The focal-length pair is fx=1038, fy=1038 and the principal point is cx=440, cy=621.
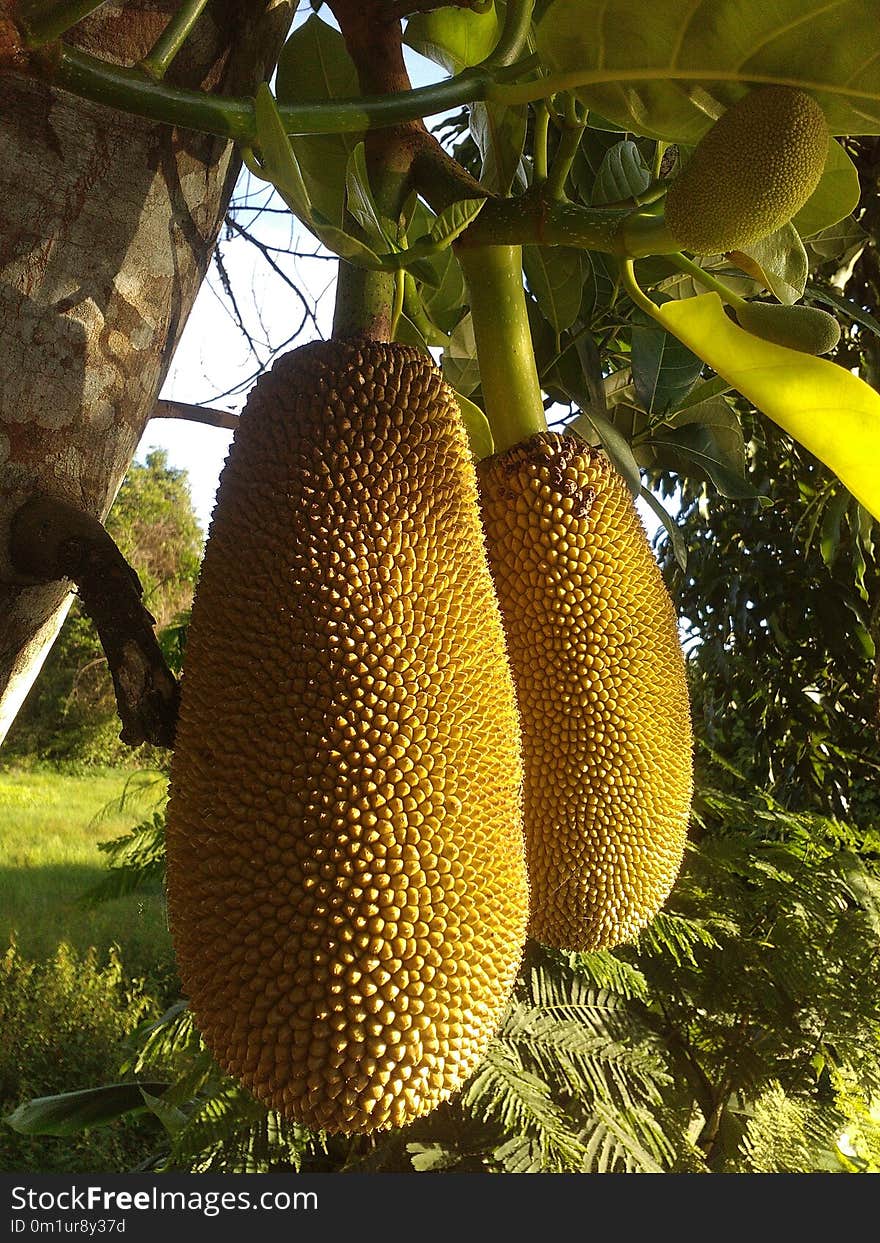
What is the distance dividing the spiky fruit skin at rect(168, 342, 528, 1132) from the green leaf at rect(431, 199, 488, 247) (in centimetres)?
6

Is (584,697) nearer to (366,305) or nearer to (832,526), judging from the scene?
(366,305)

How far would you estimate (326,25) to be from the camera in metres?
0.50

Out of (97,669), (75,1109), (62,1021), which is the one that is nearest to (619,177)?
(75,1109)

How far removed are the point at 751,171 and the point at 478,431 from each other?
0.23m

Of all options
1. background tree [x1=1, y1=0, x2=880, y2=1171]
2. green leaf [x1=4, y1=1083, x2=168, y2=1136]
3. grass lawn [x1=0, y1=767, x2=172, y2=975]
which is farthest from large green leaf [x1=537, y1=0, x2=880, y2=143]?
grass lawn [x1=0, y1=767, x2=172, y2=975]

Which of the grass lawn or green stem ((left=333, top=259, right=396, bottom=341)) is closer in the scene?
green stem ((left=333, top=259, right=396, bottom=341))

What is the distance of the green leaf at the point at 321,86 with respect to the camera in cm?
47

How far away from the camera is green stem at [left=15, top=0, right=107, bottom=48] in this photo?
0.29m

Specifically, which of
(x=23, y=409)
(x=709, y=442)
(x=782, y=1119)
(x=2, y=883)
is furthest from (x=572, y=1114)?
(x=2, y=883)

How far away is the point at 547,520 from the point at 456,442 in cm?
7

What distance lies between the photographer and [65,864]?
437 cm

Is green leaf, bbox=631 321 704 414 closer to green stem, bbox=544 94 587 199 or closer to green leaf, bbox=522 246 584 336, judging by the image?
green leaf, bbox=522 246 584 336

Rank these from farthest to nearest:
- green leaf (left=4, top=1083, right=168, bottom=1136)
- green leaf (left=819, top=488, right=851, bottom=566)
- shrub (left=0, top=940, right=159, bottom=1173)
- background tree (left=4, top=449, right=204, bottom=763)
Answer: background tree (left=4, top=449, right=204, bottom=763), shrub (left=0, top=940, right=159, bottom=1173), green leaf (left=819, top=488, right=851, bottom=566), green leaf (left=4, top=1083, right=168, bottom=1136)

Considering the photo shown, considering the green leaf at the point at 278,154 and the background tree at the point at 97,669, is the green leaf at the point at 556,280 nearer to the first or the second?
the green leaf at the point at 278,154
